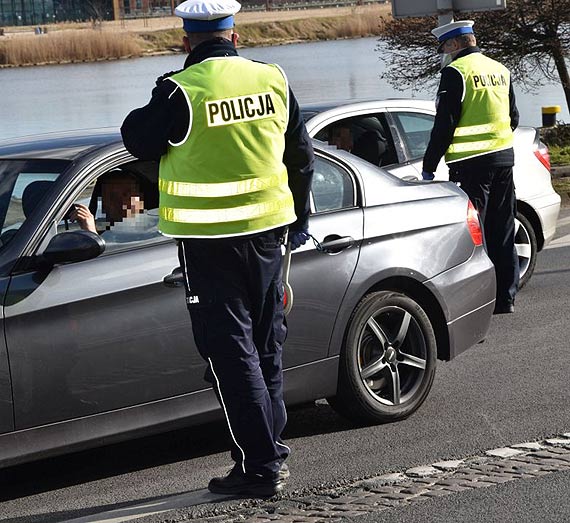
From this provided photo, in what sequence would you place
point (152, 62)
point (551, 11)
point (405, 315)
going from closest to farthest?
point (405, 315) → point (551, 11) → point (152, 62)

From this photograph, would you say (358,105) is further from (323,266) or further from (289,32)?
(289,32)

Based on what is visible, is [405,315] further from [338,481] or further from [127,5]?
[127,5]

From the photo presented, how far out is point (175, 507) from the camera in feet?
16.9

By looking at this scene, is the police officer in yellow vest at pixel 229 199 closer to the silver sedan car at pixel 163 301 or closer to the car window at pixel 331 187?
the silver sedan car at pixel 163 301

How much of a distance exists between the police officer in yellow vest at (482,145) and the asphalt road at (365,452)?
1.40m

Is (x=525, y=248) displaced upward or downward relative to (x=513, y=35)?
downward

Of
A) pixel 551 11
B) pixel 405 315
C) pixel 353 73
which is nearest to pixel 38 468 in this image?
pixel 405 315

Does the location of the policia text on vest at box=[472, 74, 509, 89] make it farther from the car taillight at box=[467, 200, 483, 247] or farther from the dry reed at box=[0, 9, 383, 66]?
the dry reed at box=[0, 9, 383, 66]

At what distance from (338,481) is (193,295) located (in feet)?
3.54

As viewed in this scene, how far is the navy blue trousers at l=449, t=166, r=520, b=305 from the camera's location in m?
8.84

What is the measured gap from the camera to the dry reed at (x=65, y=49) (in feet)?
188

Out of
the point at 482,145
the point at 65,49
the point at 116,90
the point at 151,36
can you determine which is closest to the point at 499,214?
the point at 482,145

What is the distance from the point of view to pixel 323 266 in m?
5.97

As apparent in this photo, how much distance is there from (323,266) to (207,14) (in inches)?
59.5
